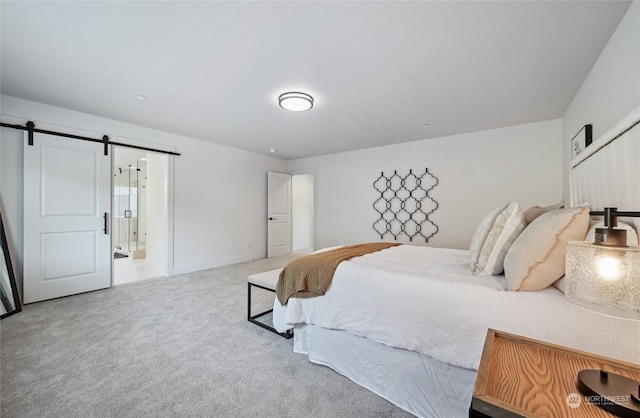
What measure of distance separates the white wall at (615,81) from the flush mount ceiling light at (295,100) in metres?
2.39

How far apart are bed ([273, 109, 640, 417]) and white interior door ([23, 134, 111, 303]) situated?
3257mm

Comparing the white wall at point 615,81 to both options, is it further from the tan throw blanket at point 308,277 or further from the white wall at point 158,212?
the white wall at point 158,212

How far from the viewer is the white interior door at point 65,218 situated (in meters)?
3.16

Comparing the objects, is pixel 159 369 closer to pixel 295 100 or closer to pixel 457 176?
pixel 295 100

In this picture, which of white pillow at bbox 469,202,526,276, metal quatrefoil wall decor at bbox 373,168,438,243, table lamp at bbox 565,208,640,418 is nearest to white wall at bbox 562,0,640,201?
white pillow at bbox 469,202,526,276

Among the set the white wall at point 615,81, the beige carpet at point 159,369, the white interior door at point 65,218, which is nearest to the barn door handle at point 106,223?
the white interior door at point 65,218

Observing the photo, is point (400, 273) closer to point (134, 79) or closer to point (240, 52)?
point (240, 52)

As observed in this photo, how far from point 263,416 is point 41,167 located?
3892mm

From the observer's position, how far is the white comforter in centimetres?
117

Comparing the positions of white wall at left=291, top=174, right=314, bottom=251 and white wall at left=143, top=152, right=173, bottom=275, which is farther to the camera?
white wall at left=291, top=174, right=314, bottom=251

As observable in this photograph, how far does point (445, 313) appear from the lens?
1.45 metres

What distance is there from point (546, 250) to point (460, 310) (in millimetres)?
514

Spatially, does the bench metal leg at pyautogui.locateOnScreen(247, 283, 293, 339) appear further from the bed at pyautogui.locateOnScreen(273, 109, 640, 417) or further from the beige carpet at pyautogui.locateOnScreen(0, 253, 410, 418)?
the bed at pyautogui.locateOnScreen(273, 109, 640, 417)

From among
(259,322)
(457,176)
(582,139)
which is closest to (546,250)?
(582,139)
